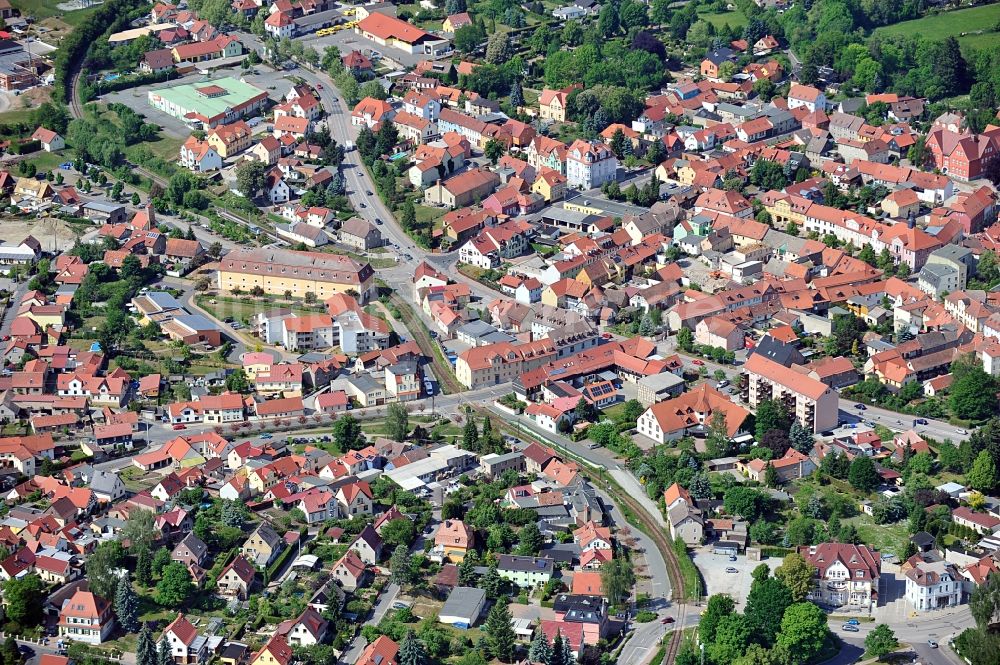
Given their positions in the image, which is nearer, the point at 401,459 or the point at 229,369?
the point at 401,459

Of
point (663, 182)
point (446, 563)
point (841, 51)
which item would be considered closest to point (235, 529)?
point (446, 563)

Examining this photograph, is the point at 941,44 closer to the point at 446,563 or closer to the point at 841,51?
the point at 841,51

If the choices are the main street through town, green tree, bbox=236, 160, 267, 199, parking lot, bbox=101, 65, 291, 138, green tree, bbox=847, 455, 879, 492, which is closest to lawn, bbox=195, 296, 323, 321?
the main street through town

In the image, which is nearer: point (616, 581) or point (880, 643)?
point (880, 643)

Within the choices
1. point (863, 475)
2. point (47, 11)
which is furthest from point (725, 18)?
point (863, 475)

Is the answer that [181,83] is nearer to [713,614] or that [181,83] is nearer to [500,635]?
[500,635]

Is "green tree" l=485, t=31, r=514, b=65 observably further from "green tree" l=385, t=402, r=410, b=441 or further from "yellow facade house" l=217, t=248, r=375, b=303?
"green tree" l=385, t=402, r=410, b=441

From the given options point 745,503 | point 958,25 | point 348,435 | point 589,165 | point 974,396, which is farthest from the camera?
point 958,25
